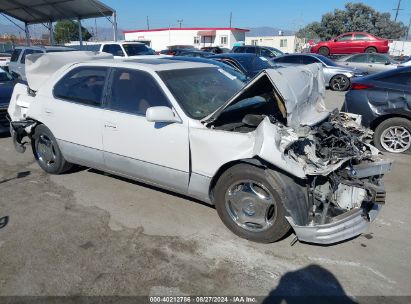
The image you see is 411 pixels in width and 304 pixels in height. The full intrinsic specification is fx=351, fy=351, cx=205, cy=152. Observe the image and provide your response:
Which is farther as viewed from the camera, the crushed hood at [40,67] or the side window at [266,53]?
the side window at [266,53]

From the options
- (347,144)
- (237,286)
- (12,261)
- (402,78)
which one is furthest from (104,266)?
(402,78)

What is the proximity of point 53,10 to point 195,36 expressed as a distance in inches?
1351

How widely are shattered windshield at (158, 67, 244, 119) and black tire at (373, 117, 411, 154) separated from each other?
2.93 m

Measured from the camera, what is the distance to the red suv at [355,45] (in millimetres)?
22906

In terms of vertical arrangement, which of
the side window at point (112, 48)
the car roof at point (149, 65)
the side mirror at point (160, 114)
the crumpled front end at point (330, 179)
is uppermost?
the side window at point (112, 48)

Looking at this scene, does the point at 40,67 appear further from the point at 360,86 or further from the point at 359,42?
the point at 359,42

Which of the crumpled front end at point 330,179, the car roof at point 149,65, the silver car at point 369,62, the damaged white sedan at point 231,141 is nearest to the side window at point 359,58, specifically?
the silver car at point 369,62

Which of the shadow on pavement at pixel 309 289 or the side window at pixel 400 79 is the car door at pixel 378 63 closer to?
the side window at pixel 400 79

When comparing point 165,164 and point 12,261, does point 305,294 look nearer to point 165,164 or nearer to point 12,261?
point 165,164

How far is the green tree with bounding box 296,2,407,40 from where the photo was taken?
54.3m

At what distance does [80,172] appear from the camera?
17.4 feet

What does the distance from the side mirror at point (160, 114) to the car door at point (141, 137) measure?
0.13 m

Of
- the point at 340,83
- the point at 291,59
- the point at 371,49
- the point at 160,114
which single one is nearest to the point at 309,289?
the point at 160,114

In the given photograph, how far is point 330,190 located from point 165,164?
1700 mm
